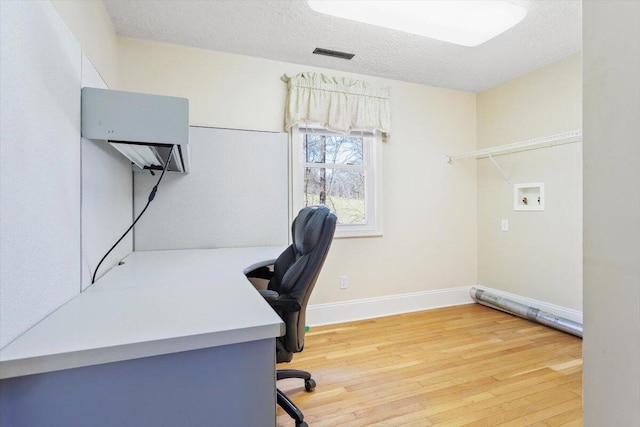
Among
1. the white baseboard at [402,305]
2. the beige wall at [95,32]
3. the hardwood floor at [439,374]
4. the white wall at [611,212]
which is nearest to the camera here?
the white wall at [611,212]

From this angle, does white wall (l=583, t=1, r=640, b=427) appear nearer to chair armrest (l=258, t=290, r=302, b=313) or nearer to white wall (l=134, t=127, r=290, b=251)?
chair armrest (l=258, t=290, r=302, b=313)

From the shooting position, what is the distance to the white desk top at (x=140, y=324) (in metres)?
0.66

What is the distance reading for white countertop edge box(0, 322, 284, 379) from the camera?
2.08 ft

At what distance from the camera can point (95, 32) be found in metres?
1.74

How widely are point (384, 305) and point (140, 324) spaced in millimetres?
2806

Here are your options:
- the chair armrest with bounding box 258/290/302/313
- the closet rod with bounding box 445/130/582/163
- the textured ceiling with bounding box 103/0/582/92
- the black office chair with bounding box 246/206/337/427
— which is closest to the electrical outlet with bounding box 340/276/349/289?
the black office chair with bounding box 246/206/337/427

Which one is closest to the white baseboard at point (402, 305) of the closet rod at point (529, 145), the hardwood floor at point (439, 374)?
the hardwood floor at point (439, 374)

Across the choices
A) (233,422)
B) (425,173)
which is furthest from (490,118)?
(233,422)

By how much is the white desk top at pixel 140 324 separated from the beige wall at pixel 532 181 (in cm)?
301

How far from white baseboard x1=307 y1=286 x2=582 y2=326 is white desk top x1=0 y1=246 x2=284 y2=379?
188cm

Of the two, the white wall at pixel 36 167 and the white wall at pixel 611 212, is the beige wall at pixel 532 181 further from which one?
the white wall at pixel 36 167

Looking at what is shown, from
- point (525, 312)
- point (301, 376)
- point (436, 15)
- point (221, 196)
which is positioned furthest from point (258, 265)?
point (525, 312)

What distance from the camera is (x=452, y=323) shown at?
10.0ft

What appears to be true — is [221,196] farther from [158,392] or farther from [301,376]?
[158,392]
